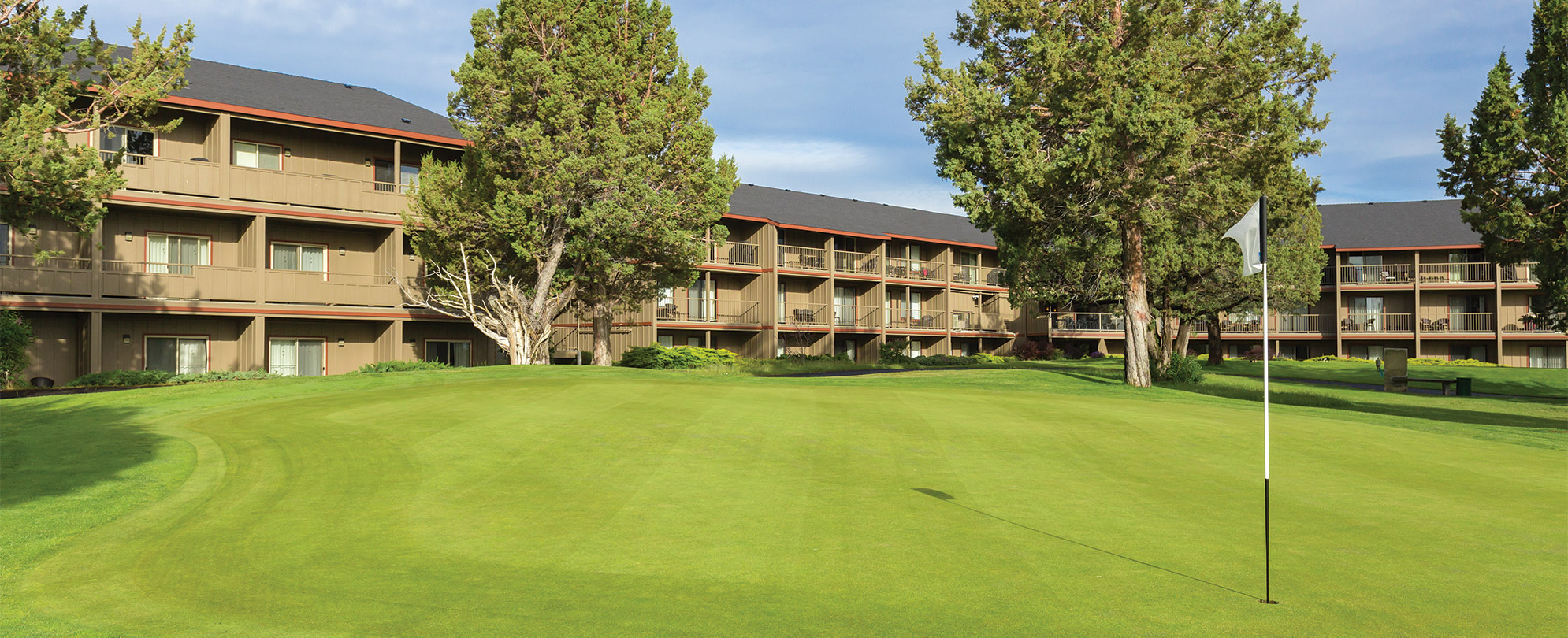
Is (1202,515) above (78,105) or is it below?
below

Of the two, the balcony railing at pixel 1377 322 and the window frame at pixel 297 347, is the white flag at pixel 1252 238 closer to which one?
the window frame at pixel 297 347

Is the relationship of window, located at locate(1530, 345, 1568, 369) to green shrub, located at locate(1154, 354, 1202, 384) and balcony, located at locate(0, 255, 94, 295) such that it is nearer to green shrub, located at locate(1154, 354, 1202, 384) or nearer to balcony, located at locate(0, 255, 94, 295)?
green shrub, located at locate(1154, 354, 1202, 384)

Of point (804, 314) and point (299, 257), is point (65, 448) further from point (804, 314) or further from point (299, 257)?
point (804, 314)

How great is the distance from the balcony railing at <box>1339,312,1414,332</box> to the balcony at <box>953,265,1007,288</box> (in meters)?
20.3

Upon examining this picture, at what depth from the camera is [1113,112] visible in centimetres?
2462

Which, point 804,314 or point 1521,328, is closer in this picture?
point 804,314

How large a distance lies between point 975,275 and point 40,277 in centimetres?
4446

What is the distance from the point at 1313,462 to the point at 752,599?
32.8ft

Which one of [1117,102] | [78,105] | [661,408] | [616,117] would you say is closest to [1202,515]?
[661,408]

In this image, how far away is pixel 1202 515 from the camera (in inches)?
367

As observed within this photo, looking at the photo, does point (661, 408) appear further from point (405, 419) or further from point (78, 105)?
point (78, 105)

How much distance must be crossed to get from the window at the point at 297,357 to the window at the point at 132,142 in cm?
701

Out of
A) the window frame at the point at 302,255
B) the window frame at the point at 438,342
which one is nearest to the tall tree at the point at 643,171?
the window frame at the point at 438,342

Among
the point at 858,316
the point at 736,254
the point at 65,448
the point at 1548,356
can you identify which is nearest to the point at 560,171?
the point at 65,448
